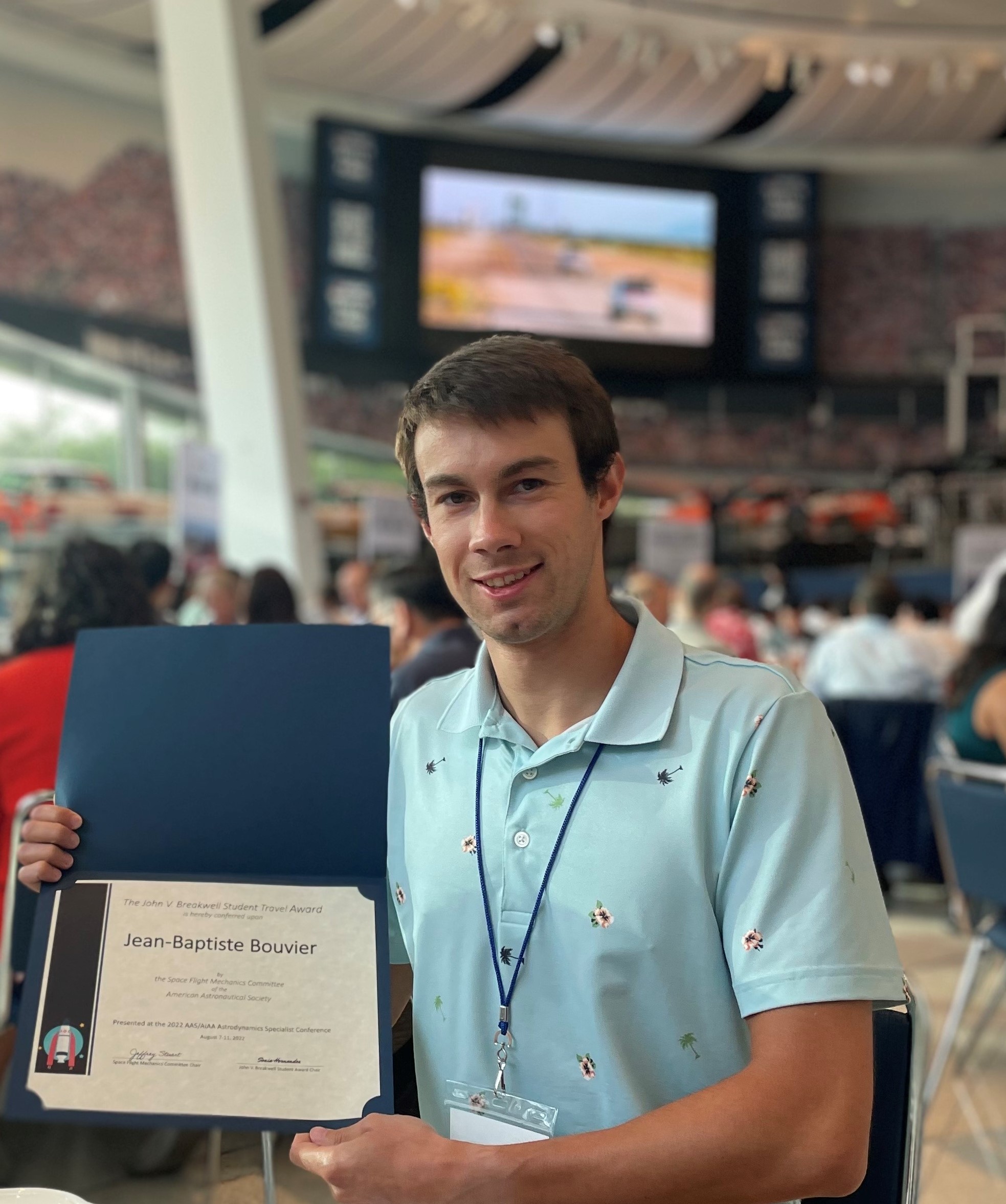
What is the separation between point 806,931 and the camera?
0.97 meters

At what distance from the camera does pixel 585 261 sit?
1593 centimetres

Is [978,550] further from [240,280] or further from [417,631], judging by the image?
[417,631]

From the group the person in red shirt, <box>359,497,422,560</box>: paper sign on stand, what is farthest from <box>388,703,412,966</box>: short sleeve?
<box>359,497,422,560</box>: paper sign on stand

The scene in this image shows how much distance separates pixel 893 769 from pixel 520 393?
4169 mm

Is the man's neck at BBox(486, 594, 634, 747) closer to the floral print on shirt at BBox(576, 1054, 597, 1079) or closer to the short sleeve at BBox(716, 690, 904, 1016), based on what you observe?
the short sleeve at BBox(716, 690, 904, 1016)

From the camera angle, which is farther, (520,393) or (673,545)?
(673,545)

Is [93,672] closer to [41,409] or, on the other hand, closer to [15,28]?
[41,409]

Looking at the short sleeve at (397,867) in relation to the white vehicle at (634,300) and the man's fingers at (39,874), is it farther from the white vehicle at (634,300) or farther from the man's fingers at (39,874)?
the white vehicle at (634,300)

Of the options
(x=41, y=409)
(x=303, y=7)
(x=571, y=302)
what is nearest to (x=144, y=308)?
(x=41, y=409)

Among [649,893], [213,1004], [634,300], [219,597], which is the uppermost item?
[634,300]

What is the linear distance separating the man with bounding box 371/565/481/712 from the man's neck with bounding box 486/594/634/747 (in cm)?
141

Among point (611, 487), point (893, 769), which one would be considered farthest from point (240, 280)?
point (611, 487)

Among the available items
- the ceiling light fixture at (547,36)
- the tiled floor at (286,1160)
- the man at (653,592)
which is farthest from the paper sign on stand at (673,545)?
the ceiling light fixture at (547,36)

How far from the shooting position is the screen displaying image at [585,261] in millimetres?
15305
